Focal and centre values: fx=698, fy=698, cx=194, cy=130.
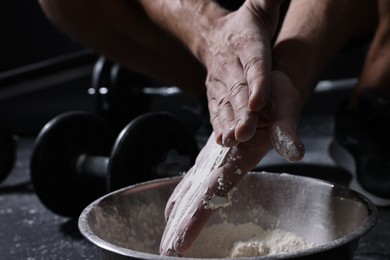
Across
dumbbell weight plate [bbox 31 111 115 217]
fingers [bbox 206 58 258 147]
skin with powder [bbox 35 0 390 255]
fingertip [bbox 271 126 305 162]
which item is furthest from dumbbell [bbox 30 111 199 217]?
fingertip [bbox 271 126 305 162]

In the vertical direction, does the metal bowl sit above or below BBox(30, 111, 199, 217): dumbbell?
above

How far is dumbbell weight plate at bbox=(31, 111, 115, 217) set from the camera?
1091 millimetres

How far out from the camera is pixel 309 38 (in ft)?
2.85

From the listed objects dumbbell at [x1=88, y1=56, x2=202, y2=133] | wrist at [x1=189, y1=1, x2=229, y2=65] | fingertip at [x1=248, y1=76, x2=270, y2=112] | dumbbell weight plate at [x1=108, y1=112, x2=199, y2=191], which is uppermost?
fingertip at [x1=248, y1=76, x2=270, y2=112]

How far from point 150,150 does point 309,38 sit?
29 cm

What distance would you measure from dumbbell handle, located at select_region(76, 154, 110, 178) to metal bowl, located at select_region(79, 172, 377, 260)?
273mm

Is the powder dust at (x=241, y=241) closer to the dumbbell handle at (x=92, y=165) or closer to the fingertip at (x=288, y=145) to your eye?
the fingertip at (x=288, y=145)

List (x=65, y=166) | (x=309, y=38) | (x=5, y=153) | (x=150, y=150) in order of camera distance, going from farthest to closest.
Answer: (x=5, y=153) → (x=65, y=166) → (x=150, y=150) → (x=309, y=38)

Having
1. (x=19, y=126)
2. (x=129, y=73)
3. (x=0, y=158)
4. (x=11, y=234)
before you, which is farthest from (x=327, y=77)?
(x=11, y=234)

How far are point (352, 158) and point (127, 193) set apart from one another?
1.64ft

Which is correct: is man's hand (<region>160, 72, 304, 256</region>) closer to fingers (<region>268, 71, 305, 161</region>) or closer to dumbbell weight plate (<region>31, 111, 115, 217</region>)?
fingers (<region>268, 71, 305, 161</region>)

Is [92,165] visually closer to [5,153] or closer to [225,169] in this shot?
[5,153]

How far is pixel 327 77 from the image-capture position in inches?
82.8

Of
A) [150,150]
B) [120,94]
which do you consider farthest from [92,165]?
[120,94]
